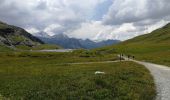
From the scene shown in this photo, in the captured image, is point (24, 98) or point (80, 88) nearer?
point (24, 98)

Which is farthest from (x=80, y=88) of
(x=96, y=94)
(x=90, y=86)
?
(x=96, y=94)

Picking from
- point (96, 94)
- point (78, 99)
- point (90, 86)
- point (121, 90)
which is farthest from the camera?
point (90, 86)

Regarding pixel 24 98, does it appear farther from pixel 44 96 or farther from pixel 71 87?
pixel 71 87

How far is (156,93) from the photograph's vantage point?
1261 inches

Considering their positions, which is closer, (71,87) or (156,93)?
(156,93)

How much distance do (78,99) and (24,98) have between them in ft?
15.9

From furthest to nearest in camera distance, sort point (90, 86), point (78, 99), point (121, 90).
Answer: point (90, 86) → point (121, 90) → point (78, 99)

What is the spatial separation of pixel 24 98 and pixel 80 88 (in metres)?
6.53

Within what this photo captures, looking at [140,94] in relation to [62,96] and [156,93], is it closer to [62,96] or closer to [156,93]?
[156,93]

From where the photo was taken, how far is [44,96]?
30047 mm

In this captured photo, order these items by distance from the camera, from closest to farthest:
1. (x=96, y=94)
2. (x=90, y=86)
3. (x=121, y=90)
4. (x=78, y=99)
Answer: (x=78, y=99), (x=96, y=94), (x=121, y=90), (x=90, y=86)

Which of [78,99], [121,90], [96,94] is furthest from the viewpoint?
[121,90]

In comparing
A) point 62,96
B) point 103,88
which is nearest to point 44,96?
point 62,96

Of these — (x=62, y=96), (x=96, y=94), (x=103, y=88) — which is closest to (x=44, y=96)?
(x=62, y=96)
